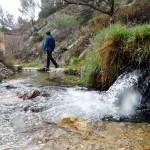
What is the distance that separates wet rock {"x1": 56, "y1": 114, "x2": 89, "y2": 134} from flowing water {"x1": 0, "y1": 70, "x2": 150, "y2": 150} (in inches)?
6.1

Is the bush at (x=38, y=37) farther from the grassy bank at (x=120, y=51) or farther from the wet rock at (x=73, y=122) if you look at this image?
the wet rock at (x=73, y=122)

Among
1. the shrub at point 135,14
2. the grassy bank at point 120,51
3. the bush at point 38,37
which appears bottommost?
the grassy bank at point 120,51

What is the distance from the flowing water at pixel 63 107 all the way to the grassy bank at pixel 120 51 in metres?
0.30

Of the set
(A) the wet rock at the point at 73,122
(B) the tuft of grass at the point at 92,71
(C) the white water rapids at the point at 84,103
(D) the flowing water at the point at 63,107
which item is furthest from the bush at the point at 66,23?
(A) the wet rock at the point at 73,122

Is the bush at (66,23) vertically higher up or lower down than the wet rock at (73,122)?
higher up

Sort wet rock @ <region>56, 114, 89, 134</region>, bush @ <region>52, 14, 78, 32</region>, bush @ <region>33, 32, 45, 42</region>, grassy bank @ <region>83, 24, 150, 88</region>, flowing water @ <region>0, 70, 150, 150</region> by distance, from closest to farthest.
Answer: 1. flowing water @ <region>0, 70, 150, 150</region>
2. wet rock @ <region>56, 114, 89, 134</region>
3. grassy bank @ <region>83, 24, 150, 88</region>
4. bush @ <region>52, 14, 78, 32</region>
5. bush @ <region>33, 32, 45, 42</region>

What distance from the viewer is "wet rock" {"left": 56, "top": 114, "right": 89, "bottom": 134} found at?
3861mm

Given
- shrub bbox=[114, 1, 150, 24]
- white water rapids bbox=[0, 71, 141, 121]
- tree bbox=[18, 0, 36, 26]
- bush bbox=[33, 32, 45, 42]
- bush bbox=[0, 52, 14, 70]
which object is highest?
tree bbox=[18, 0, 36, 26]

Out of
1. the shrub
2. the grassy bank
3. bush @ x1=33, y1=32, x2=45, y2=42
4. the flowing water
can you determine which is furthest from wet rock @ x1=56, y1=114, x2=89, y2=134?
bush @ x1=33, y1=32, x2=45, y2=42

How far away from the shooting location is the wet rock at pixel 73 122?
3.86 m

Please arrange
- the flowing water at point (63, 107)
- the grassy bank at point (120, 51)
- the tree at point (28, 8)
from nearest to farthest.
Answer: the flowing water at point (63, 107), the grassy bank at point (120, 51), the tree at point (28, 8)

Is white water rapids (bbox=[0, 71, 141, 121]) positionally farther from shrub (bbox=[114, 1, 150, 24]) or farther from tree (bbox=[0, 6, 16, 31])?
tree (bbox=[0, 6, 16, 31])

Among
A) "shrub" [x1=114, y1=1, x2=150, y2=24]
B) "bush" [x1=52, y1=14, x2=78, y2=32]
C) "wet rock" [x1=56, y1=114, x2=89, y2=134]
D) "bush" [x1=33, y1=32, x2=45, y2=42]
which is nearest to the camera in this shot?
"wet rock" [x1=56, y1=114, x2=89, y2=134]

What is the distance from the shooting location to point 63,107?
5.07 m
